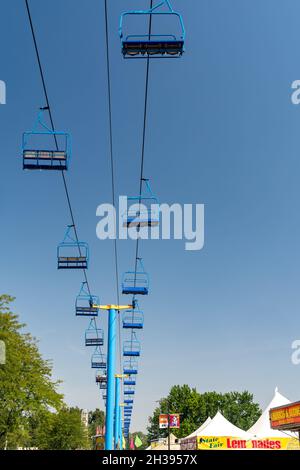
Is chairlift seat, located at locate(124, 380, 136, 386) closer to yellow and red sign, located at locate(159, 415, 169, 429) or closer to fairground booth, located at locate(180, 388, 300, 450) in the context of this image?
yellow and red sign, located at locate(159, 415, 169, 429)

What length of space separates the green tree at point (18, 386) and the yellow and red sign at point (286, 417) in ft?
69.3

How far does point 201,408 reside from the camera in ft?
530

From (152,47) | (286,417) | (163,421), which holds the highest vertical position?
(152,47)

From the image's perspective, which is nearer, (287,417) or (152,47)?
(152,47)

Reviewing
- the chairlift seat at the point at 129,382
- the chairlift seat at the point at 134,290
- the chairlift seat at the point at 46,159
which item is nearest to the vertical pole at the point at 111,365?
the chairlift seat at the point at 134,290

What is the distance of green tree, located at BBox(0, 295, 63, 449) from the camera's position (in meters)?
45.8

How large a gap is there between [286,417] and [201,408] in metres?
133

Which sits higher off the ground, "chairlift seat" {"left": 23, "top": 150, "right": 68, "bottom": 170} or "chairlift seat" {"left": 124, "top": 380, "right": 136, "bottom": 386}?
"chairlift seat" {"left": 23, "top": 150, "right": 68, "bottom": 170}

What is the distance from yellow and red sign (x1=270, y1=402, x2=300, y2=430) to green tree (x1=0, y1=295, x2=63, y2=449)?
21.1 meters

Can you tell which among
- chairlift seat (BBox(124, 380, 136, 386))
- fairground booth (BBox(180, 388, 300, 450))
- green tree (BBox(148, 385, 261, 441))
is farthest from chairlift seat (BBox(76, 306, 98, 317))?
green tree (BBox(148, 385, 261, 441))

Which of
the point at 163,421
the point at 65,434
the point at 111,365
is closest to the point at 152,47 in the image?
the point at 111,365

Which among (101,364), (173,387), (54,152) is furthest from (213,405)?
(54,152)

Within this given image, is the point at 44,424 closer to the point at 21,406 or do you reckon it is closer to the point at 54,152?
the point at 21,406

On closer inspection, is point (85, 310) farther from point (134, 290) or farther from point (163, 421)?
point (163, 421)
